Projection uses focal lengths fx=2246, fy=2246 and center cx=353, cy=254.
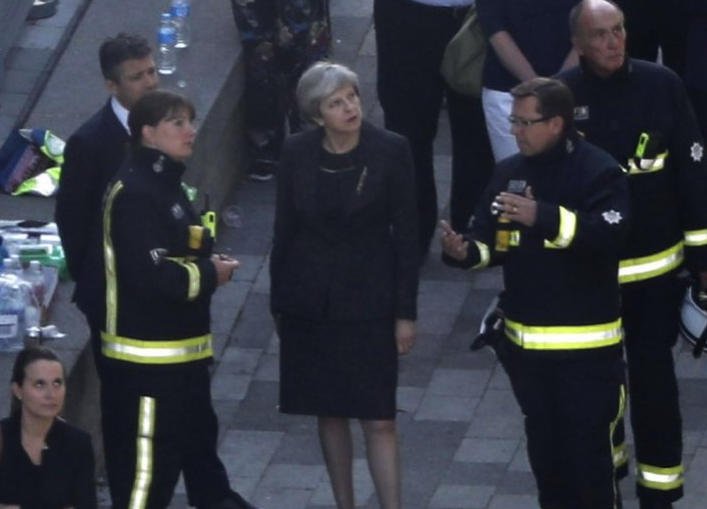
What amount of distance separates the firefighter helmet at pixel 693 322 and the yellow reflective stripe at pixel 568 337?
0.79 m

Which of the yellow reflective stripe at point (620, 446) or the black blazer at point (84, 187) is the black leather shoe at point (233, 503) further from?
the yellow reflective stripe at point (620, 446)

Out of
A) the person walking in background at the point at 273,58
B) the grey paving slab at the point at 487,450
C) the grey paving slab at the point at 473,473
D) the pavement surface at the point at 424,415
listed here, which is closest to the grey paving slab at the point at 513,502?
the pavement surface at the point at 424,415

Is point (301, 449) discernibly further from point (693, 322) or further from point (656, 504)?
point (693, 322)

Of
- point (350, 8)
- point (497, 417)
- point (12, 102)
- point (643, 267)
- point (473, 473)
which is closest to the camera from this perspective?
point (643, 267)

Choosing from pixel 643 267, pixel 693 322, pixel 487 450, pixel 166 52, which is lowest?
pixel 487 450

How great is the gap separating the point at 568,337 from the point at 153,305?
56.5 inches

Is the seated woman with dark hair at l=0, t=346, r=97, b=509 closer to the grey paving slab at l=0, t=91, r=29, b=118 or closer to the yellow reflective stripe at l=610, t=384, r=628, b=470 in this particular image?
the yellow reflective stripe at l=610, t=384, r=628, b=470

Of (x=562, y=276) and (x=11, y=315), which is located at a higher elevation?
(x=562, y=276)

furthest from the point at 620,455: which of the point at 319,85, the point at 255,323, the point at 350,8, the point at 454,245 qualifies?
the point at 350,8

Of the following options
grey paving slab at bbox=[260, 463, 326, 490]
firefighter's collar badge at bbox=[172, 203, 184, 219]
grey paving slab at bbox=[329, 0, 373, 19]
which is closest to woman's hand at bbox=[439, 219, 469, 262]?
firefighter's collar badge at bbox=[172, 203, 184, 219]

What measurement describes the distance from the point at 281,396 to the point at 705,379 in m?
2.23

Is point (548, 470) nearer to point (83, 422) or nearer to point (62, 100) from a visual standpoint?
point (83, 422)

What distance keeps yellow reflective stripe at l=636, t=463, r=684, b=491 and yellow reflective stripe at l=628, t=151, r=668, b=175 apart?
44.1 inches

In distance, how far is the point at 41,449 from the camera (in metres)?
7.54
